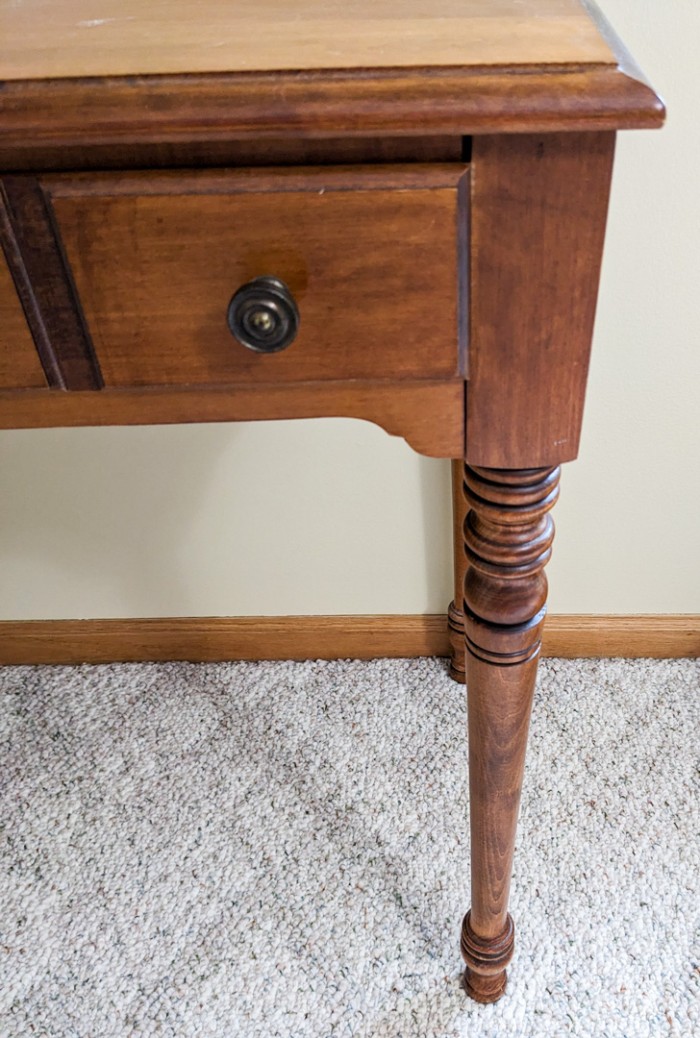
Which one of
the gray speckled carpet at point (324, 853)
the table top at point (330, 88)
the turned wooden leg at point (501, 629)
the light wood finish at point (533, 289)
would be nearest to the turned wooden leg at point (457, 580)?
the gray speckled carpet at point (324, 853)

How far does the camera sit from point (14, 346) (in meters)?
0.46

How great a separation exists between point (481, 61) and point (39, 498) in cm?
85

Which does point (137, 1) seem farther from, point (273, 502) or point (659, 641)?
point (659, 641)

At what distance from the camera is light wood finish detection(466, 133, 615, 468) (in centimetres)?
41

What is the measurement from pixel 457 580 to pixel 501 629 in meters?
0.47

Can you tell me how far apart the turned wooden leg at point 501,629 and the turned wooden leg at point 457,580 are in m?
0.29

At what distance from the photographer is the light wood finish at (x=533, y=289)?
1.33 ft

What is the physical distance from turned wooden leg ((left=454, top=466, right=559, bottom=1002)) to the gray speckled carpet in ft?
0.63

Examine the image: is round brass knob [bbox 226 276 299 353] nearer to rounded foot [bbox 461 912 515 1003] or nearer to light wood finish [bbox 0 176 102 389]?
light wood finish [bbox 0 176 102 389]

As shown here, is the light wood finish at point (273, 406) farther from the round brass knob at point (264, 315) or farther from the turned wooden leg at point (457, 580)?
the turned wooden leg at point (457, 580)

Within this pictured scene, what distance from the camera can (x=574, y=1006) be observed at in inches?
30.9

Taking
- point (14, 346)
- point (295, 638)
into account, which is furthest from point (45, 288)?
point (295, 638)

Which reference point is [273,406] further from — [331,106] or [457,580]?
[457,580]

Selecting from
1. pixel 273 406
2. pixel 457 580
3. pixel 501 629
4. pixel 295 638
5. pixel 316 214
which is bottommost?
pixel 295 638
